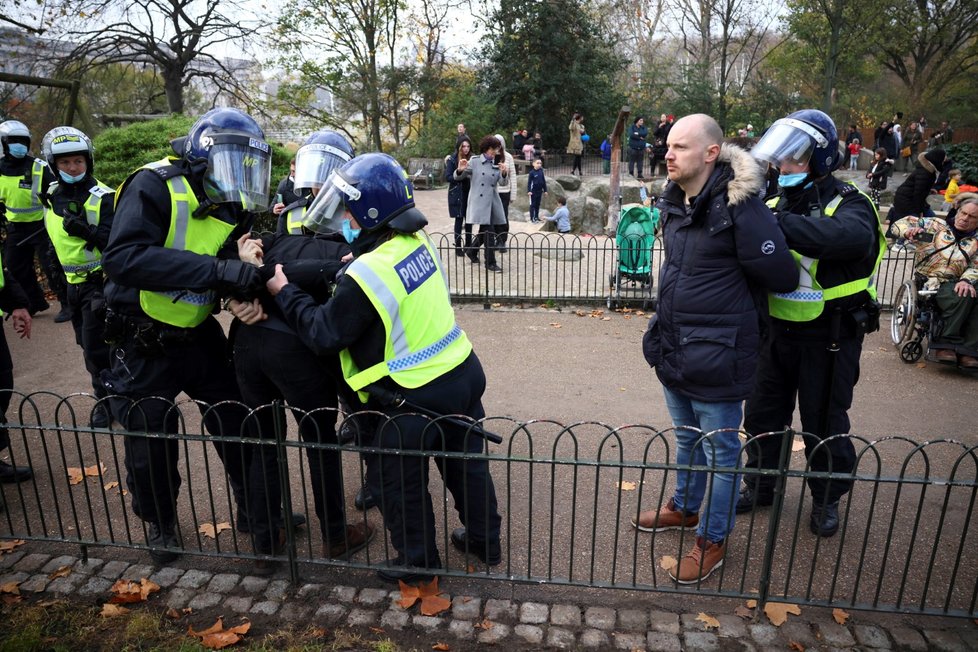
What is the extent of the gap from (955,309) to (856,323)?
3.49 metres

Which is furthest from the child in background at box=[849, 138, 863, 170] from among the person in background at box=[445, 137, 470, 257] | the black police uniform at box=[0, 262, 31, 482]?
the black police uniform at box=[0, 262, 31, 482]

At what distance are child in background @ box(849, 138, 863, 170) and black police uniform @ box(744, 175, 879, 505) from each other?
23045 millimetres

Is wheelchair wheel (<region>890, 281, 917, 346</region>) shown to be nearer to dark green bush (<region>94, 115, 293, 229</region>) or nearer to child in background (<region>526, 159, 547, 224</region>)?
dark green bush (<region>94, 115, 293, 229</region>)

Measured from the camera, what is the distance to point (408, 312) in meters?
3.09

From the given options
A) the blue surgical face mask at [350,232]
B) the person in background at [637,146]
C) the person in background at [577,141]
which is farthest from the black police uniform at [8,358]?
the person in background at [577,141]

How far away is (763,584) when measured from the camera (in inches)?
130

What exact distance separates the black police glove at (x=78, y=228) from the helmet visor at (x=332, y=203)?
7.25ft

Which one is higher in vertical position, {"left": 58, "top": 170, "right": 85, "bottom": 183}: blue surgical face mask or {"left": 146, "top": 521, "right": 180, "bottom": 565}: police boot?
{"left": 58, "top": 170, "right": 85, "bottom": 183}: blue surgical face mask

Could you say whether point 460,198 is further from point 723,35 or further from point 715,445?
point 723,35

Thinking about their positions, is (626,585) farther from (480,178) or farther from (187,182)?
(480,178)

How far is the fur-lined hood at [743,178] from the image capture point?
313 centimetres

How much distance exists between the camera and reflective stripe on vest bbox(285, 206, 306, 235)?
13.5 ft

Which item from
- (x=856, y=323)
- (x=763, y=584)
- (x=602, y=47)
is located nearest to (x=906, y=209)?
(x=856, y=323)

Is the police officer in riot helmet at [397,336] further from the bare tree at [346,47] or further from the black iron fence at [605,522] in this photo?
the bare tree at [346,47]
